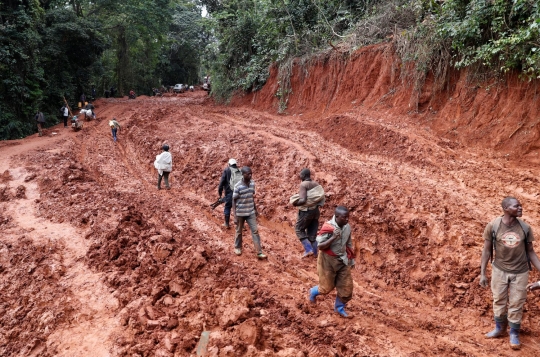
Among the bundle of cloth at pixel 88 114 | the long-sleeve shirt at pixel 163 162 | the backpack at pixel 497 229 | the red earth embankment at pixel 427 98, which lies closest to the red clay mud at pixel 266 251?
the red earth embankment at pixel 427 98

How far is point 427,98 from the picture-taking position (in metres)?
10.8

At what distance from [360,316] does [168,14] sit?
3390 centimetres

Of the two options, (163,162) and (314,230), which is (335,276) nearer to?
(314,230)

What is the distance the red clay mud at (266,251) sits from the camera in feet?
13.3

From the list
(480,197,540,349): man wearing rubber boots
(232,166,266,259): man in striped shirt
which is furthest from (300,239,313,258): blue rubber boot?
(480,197,540,349): man wearing rubber boots

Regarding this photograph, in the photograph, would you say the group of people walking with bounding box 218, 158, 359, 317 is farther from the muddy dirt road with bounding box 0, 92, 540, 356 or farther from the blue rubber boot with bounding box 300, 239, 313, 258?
the muddy dirt road with bounding box 0, 92, 540, 356

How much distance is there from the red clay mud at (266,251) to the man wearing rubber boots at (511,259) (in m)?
0.44

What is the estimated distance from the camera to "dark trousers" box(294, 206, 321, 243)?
6.21 meters

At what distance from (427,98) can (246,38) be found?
13.7 metres

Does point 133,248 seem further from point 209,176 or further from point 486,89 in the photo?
point 486,89

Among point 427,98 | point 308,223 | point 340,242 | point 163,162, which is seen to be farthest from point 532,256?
point 163,162

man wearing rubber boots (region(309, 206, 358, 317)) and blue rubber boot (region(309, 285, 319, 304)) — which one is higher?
man wearing rubber boots (region(309, 206, 358, 317))

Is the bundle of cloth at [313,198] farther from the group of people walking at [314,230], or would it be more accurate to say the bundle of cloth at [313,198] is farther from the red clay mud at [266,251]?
the red clay mud at [266,251]

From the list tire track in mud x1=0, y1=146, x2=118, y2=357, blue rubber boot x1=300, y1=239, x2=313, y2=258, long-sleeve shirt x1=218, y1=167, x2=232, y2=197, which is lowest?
blue rubber boot x1=300, y1=239, x2=313, y2=258
